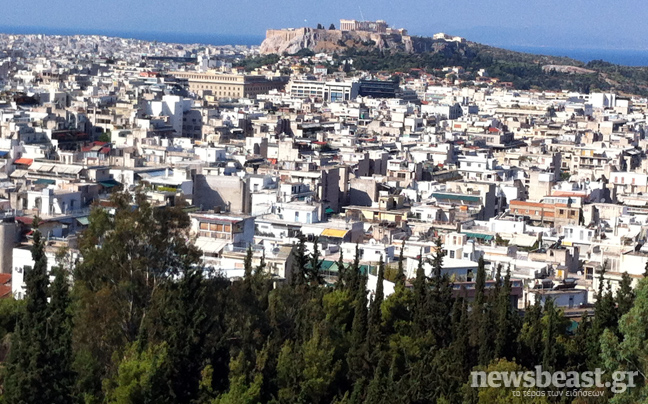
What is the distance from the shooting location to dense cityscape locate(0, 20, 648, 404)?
1356 cm

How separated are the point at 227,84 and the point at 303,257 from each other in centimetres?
5129

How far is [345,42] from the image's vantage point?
96938mm

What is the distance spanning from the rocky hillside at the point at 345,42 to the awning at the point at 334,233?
236 feet

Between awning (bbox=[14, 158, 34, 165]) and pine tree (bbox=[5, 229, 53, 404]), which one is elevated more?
awning (bbox=[14, 158, 34, 165])

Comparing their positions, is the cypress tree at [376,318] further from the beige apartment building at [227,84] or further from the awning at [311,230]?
the beige apartment building at [227,84]

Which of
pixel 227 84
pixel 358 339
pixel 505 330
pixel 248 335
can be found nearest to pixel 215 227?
pixel 358 339

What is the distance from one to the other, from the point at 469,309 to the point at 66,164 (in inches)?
482

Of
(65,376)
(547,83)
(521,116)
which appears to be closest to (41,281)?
(65,376)

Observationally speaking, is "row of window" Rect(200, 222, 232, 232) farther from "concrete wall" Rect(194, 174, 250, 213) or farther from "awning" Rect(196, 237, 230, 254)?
"concrete wall" Rect(194, 174, 250, 213)

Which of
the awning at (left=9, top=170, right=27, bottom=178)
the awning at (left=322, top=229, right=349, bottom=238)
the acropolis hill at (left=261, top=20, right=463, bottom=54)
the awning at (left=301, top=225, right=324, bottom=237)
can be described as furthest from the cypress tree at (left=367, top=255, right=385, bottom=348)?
the acropolis hill at (left=261, top=20, right=463, bottom=54)

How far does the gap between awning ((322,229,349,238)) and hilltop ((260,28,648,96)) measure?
193ft

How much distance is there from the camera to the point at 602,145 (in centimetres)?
4253

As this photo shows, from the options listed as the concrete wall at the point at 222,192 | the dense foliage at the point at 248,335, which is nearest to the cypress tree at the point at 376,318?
the dense foliage at the point at 248,335

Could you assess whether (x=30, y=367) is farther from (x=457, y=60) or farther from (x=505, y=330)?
(x=457, y=60)
